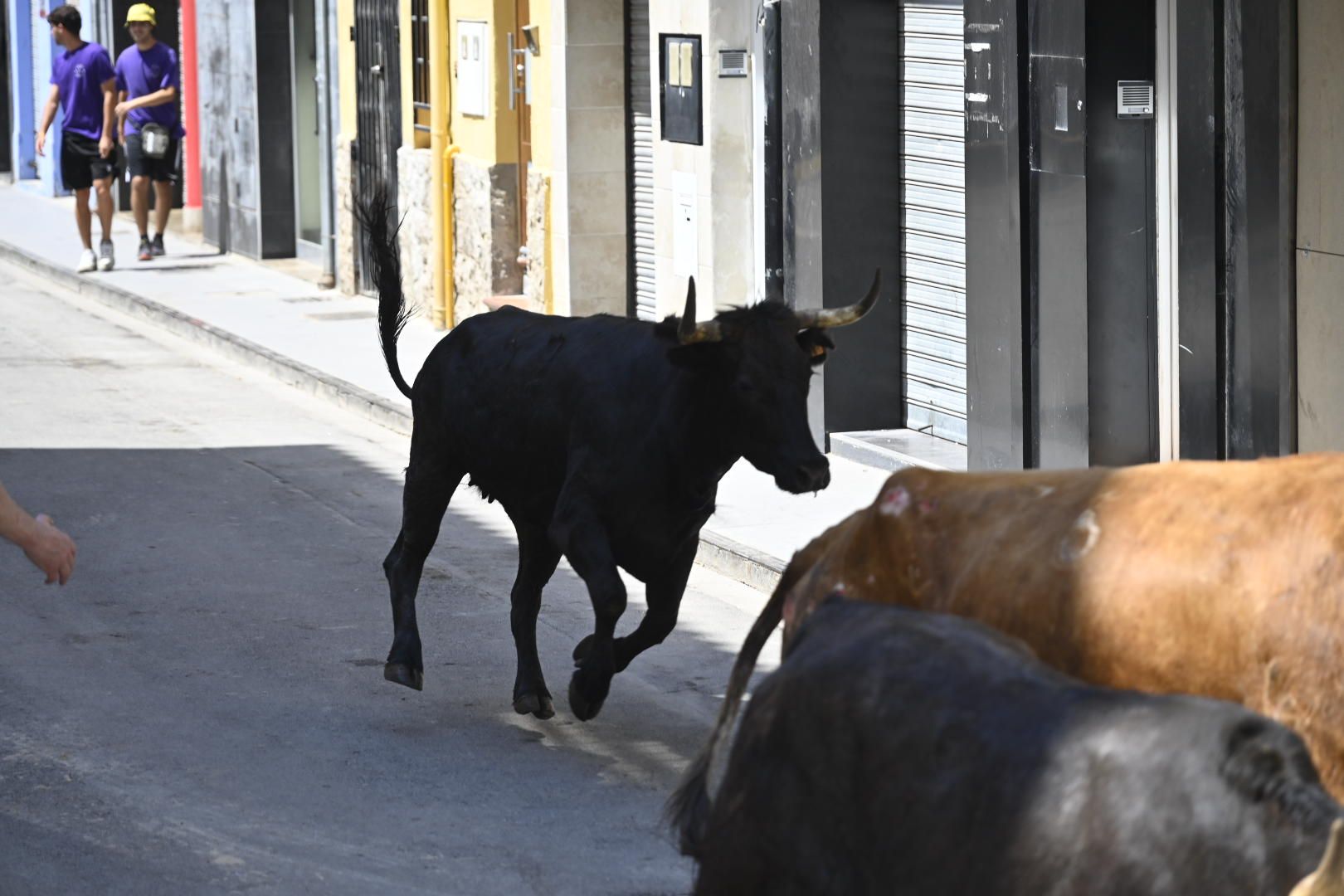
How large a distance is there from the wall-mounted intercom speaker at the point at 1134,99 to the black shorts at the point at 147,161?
13.1 metres

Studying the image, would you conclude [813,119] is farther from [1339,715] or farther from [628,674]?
[1339,715]

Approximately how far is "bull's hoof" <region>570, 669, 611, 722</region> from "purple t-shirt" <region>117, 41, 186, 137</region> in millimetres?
15473

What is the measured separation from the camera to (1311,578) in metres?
4.10

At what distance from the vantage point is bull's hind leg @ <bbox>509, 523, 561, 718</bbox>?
7477mm

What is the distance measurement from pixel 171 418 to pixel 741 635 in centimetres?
622

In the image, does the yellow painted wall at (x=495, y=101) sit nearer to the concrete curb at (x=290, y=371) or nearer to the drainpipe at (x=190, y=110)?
the concrete curb at (x=290, y=371)

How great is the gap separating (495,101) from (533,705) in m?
9.44

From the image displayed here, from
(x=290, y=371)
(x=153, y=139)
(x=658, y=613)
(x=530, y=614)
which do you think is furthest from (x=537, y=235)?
(x=658, y=613)

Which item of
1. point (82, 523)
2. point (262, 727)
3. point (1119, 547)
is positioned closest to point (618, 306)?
point (82, 523)

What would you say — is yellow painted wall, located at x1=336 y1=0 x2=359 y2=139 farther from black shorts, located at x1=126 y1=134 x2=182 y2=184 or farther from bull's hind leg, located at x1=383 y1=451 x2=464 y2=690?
bull's hind leg, located at x1=383 y1=451 x2=464 y2=690

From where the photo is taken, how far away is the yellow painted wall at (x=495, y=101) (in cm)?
1616

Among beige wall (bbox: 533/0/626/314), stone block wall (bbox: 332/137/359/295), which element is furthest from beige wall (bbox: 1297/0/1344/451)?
stone block wall (bbox: 332/137/359/295)

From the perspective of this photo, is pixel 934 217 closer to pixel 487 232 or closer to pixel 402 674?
pixel 487 232

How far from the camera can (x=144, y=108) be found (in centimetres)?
2138
